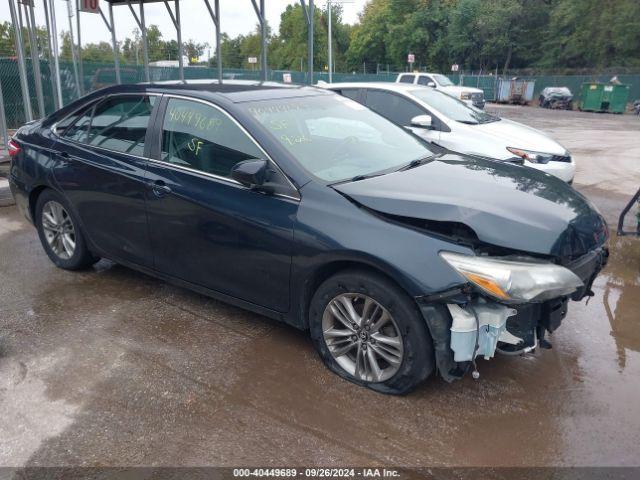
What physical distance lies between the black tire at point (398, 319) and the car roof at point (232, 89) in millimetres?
1520

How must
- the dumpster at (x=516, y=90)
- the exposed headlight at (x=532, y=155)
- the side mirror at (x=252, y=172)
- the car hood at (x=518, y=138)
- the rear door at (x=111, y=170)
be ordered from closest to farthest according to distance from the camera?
the side mirror at (x=252, y=172)
the rear door at (x=111, y=170)
the exposed headlight at (x=532, y=155)
the car hood at (x=518, y=138)
the dumpster at (x=516, y=90)

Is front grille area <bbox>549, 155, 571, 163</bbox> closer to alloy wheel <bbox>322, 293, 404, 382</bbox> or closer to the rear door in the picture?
alloy wheel <bbox>322, 293, 404, 382</bbox>

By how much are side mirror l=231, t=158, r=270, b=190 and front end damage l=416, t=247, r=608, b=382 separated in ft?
3.93

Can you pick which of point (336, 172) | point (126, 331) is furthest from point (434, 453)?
point (126, 331)

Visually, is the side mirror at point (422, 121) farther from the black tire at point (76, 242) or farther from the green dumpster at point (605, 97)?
the green dumpster at point (605, 97)

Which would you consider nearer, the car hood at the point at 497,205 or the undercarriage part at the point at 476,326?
the undercarriage part at the point at 476,326

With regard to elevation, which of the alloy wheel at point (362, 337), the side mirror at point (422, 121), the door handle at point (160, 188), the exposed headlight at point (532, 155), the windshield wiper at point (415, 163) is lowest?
the alloy wheel at point (362, 337)

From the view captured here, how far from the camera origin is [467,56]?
194 ft

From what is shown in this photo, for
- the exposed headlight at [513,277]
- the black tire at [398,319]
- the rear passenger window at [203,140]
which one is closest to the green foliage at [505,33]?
the rear passenger window at [203,140]

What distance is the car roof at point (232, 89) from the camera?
388cm

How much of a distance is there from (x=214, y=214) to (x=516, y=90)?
130 feet

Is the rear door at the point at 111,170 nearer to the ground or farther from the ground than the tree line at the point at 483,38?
nearer to the ground

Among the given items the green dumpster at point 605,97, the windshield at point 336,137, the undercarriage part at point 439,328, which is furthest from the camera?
the green dumpster at point 605,97

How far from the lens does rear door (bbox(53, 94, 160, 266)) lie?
A: 4074 mm
